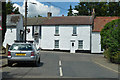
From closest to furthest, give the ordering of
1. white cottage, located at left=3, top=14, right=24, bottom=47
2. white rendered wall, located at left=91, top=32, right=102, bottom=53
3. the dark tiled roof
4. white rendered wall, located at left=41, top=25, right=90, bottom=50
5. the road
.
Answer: the road
white rendered wall, located at left=91, top=32, right=102, bottom=53
white rendered wall, located at left=41, top=25, right=90, bottom=50
white cottage, located at left=3, top=14, right=24, bottom=47
the dark tiled roof

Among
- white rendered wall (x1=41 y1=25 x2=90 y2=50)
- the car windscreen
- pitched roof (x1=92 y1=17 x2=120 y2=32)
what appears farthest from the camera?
pitched roof (x1=92 y1=17 x2=120 y2=32)

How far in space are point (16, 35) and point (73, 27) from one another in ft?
40.9

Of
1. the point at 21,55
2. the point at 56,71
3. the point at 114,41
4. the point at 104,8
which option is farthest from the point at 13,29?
the point at 56,71

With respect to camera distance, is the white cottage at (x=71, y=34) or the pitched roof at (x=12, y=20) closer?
the white cottage at (x=71, y=34)

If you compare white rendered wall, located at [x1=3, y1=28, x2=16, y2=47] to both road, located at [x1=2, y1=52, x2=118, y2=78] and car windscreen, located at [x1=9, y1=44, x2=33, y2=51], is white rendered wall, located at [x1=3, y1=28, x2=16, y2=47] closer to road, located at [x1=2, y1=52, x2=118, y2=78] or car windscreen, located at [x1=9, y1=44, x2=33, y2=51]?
road, located at [x1=2, y1=52, x2=118, y2=78]

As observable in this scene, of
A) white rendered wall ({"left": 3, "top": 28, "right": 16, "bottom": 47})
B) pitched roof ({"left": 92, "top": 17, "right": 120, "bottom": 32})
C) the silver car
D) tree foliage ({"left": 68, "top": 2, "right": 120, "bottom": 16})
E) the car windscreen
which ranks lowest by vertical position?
the silver car

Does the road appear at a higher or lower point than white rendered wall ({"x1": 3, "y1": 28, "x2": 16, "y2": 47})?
lower

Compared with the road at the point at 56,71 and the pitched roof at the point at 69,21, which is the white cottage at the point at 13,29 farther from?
the road at the point at 56,71

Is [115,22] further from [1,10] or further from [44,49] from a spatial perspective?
[44,49]

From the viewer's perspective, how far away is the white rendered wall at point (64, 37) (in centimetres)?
4109

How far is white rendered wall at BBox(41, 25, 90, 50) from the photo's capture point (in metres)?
41.1

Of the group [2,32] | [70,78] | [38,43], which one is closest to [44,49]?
[38,43]

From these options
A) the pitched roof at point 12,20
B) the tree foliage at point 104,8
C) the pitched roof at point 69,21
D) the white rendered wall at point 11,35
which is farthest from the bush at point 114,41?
the tree foliage at point 104,8

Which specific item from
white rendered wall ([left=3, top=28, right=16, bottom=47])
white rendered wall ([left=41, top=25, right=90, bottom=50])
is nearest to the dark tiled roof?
white rendered wall ([left=41, top=25, right=90, bottom=50])
